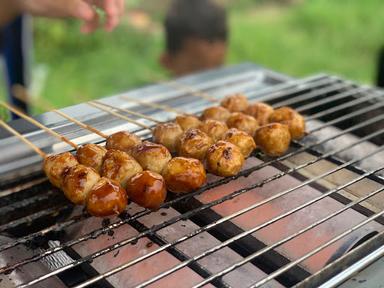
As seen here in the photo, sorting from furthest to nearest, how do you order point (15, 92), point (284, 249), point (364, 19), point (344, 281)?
point (364, 19), point (15, 92), point (284, 249), point (344, 281)

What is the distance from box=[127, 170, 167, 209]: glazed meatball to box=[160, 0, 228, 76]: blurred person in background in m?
3.52

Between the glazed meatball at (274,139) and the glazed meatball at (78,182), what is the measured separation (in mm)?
779

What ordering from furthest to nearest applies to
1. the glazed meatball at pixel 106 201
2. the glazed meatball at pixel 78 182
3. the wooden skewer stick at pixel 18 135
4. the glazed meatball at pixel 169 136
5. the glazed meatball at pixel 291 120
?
the glazed meatball at pixel 291 120 < the glazed meatball at pixel 169 136 < the wooden skewer stick at pixel 18 135 < the glazed meatball at pixel 78 182 < the glazed meatball at pixel 106 201

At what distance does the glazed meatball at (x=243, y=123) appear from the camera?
8.97ft

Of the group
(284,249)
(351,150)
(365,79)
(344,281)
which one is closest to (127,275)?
(284,249)

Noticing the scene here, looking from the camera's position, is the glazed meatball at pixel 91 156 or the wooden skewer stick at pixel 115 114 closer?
the glazed meatball at pixel 91 156

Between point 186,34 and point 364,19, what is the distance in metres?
5.54

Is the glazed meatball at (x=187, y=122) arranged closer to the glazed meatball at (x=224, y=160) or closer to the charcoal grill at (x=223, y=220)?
the charcoal grill at (x=223, y=220)

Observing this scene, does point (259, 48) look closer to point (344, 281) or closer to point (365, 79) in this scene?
point (365, 79)

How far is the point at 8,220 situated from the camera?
2.34m

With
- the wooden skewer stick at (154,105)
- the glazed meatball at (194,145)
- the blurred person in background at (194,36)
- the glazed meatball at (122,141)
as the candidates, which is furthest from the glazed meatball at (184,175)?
the blurred person in background at (194,36)

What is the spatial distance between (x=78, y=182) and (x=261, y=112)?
1073mm

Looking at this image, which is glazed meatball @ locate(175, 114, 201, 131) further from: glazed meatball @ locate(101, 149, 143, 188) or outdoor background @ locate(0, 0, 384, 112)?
outdoor background @ locate(0, 0, 384, 112)

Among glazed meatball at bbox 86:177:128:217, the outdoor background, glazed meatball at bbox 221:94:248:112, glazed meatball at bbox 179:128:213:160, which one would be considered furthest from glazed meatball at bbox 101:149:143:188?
the outdoor background
